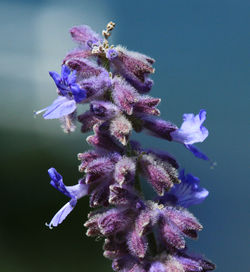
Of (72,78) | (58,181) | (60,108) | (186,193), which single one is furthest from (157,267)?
(72,78)

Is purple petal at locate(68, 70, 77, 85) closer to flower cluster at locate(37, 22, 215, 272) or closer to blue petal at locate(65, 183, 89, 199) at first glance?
flower cluster at locate(37, 22, 215, 272)

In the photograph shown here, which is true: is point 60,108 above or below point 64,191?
above

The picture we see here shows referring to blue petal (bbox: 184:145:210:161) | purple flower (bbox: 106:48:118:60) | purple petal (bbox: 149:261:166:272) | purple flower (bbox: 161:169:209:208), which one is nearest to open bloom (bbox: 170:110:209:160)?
blue petal (bbox: 184:145:210:161)

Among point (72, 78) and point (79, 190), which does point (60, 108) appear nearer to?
point (72, 78)

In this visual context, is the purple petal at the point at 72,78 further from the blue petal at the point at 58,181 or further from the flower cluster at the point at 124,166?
the blue petal at the point at 58,181

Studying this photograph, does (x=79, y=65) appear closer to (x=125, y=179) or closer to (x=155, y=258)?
(x=125, y=179)
